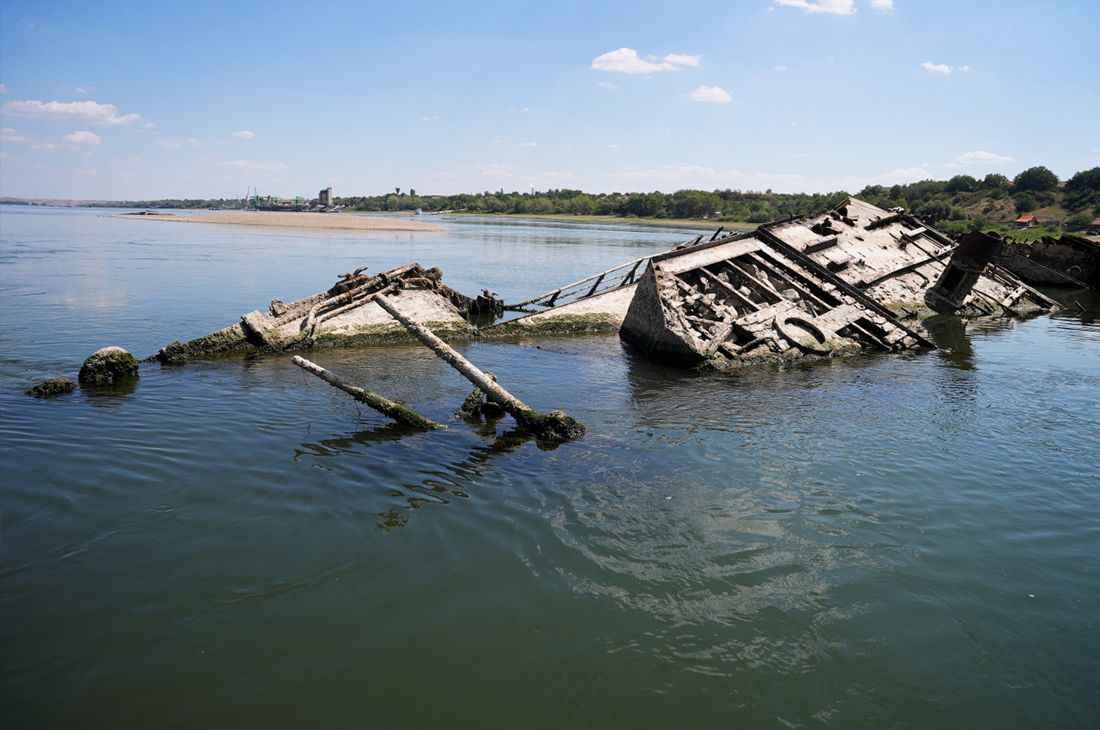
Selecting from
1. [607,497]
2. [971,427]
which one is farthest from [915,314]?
[607,497]

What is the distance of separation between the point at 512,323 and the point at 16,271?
20.3 meters

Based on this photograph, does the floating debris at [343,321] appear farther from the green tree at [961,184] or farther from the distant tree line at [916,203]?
the green tree at [961,184]

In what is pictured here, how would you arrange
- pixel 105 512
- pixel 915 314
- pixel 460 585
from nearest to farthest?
pixel 460 585
pixel 105 512
pixel 915 314

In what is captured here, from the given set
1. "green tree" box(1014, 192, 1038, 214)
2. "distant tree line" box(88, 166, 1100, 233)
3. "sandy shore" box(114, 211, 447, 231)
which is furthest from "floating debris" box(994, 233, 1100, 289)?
"sandy shore" box(114, 211, 447, 231)

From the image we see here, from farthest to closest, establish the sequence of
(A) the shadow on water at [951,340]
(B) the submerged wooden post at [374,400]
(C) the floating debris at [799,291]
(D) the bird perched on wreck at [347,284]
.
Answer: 1. (D) the bird perched on wreck at [347,284]
2. (A) the shadow on water at [951,340]
3. (C) the floating debris at [799,291]
4. (B) the submerged wooden post at [374,400]

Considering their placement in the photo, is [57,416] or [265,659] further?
[57,416]

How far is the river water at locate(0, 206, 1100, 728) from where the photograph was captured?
377cm

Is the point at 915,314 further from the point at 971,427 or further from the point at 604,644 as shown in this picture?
the point at 604,644

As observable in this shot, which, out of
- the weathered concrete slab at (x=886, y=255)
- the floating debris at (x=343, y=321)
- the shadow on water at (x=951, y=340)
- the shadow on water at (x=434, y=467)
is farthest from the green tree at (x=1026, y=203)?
the shadow on water at (x=434, y=467)

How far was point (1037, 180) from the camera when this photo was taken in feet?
247

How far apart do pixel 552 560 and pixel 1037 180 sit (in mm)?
93532

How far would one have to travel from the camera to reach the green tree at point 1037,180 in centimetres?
7488

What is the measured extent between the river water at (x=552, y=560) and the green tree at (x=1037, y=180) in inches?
3320

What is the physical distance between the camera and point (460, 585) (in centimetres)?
480
